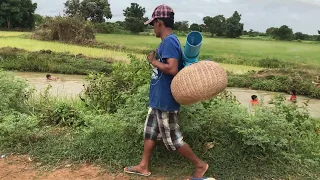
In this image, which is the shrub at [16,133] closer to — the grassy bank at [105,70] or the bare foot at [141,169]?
the bare foot at [141,169]

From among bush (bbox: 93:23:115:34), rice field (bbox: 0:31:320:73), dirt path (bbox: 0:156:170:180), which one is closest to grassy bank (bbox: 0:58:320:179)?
dirt path (bbox: 0:156:170:180)

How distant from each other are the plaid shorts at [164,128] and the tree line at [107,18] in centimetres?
3582

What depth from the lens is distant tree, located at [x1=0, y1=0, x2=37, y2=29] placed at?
39.8m

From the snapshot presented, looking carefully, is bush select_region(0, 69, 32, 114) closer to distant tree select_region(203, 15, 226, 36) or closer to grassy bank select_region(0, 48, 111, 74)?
grassy bank select_region(0, 48, 111, 74)

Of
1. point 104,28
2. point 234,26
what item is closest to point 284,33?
point 234,26

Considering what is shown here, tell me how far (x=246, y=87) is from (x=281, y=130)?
1195 centimetres

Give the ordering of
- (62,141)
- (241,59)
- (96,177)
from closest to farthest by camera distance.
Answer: (96,177) < (62,141) < (241,59)

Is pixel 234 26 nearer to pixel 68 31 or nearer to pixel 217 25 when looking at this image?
pixel 217 25

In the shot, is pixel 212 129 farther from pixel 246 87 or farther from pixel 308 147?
pixel 246 87

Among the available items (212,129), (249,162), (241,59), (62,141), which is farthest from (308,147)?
(241,59)

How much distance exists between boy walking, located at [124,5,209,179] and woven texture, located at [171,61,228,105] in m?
0.13

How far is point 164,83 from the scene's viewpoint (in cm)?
315

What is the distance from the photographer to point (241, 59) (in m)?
21.9

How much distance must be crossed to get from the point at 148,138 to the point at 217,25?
4172cm
